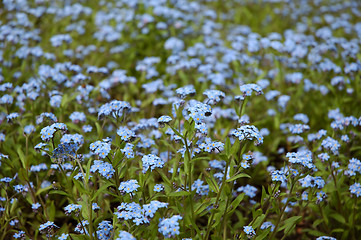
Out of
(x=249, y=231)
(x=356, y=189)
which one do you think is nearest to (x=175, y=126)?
(x=249, y=231)

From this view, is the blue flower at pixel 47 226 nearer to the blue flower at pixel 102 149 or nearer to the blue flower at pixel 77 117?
the blue flower at pixel 102 149

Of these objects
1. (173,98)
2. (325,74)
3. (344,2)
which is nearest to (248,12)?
(344,2)

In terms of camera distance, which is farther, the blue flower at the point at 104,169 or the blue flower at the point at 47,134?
→ the blue flower at the point at 47,134

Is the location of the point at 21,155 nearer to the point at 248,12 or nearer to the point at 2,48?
the point at 2,48

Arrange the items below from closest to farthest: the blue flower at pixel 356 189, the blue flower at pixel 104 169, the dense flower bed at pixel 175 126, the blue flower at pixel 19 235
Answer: the blue flower at pixel 104 169
the dense flower bed at pixel 175 126
the blue flower at pixel 19 235
the blue flower at pixel 356 189

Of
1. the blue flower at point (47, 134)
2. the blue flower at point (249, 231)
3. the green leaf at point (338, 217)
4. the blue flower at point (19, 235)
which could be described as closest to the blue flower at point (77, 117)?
the blue flower at point (47, 134)

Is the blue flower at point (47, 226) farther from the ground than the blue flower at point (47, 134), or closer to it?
closer to it

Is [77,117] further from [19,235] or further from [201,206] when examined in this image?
[201,206]

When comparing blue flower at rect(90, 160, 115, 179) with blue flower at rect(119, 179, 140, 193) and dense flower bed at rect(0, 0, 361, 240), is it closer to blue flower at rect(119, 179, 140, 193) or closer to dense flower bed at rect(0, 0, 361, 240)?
dense flower bed at rect(0, 0, 361, 240)

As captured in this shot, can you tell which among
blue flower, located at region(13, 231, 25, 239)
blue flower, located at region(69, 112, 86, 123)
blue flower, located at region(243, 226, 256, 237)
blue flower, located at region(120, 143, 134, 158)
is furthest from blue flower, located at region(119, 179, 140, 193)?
blue flower, located at region(69, 112, 86, 123)
